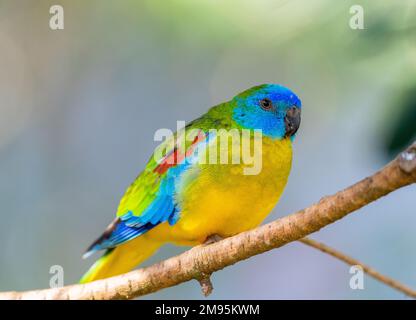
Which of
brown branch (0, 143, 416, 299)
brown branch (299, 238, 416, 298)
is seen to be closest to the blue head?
brown branch (299, 238, 416, 298)

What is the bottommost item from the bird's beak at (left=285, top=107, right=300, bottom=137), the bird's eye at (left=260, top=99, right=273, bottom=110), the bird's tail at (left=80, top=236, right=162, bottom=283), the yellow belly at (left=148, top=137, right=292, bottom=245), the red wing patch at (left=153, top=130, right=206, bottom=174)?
the bird's tail at (left=80, top=236, right=162, bottom=283)

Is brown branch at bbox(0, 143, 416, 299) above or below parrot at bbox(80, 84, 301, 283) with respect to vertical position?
below

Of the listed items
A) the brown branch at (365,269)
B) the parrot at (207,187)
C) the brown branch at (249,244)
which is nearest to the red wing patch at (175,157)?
the parrot at (207,187)

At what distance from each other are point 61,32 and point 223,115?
3.19 m

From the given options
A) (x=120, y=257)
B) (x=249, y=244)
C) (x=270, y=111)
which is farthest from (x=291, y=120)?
(x=120, y=257)

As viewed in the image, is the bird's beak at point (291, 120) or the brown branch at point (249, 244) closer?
the brown branch at point (249, 244)

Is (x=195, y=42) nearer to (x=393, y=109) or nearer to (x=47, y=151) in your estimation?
(x=47, y=151)

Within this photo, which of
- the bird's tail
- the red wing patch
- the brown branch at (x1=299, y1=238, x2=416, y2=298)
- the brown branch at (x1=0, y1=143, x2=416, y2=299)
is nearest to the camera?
the brown branch at (x1=0, y1=143, x2=416, y2=299)

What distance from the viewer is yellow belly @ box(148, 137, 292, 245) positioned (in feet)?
10.1

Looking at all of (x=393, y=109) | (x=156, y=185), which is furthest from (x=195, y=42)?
(x=393, y=109)

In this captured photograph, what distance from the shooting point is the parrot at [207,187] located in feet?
10.1

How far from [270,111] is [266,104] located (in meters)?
0.05

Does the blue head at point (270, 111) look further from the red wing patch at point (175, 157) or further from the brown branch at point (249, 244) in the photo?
the brown branch at point (249, 244)

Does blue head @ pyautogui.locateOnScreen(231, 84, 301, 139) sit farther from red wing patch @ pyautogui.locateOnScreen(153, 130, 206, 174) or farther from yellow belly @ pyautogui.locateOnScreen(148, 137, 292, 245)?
red wing patch @ pyautogui.locateOnScreen(153, 130, 206, 174)
